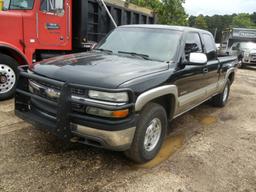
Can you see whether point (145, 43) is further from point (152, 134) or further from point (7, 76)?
point (7, 76)

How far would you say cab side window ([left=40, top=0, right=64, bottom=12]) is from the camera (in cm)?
→ 691

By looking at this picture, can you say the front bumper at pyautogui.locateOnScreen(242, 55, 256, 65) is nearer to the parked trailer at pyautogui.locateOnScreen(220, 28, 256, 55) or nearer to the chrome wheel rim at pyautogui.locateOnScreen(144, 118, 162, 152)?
the parked trailer at pyautogui.locateOnScreen(220, 28, 256, 55)

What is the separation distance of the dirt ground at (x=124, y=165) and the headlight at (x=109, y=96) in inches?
38.2

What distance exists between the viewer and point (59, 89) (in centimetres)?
350

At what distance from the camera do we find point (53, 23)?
289 inches

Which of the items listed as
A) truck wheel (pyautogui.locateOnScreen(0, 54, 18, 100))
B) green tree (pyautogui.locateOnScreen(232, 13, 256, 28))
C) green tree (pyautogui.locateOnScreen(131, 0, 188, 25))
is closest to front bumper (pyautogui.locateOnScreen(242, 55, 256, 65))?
green tree (pyautogui.locateOnScreen(131, 0, 188, 25))

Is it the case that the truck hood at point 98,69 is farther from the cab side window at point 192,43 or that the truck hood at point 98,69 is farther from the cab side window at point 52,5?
the cab side window at point 52,5

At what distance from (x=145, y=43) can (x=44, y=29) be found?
3341 millimetres

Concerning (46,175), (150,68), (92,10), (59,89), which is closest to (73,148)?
(46,175)

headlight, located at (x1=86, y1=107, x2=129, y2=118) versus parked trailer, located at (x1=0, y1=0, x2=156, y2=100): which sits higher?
parked trailer, located at (x1=0, y1=0, x2=156, y2=100)

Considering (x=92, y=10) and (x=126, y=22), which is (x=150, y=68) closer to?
(x=92, y=10)

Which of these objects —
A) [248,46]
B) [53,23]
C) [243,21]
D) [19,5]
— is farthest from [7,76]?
[243,21]

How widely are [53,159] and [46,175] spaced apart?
0.41m

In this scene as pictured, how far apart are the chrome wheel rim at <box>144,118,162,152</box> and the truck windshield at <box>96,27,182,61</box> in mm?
1006
